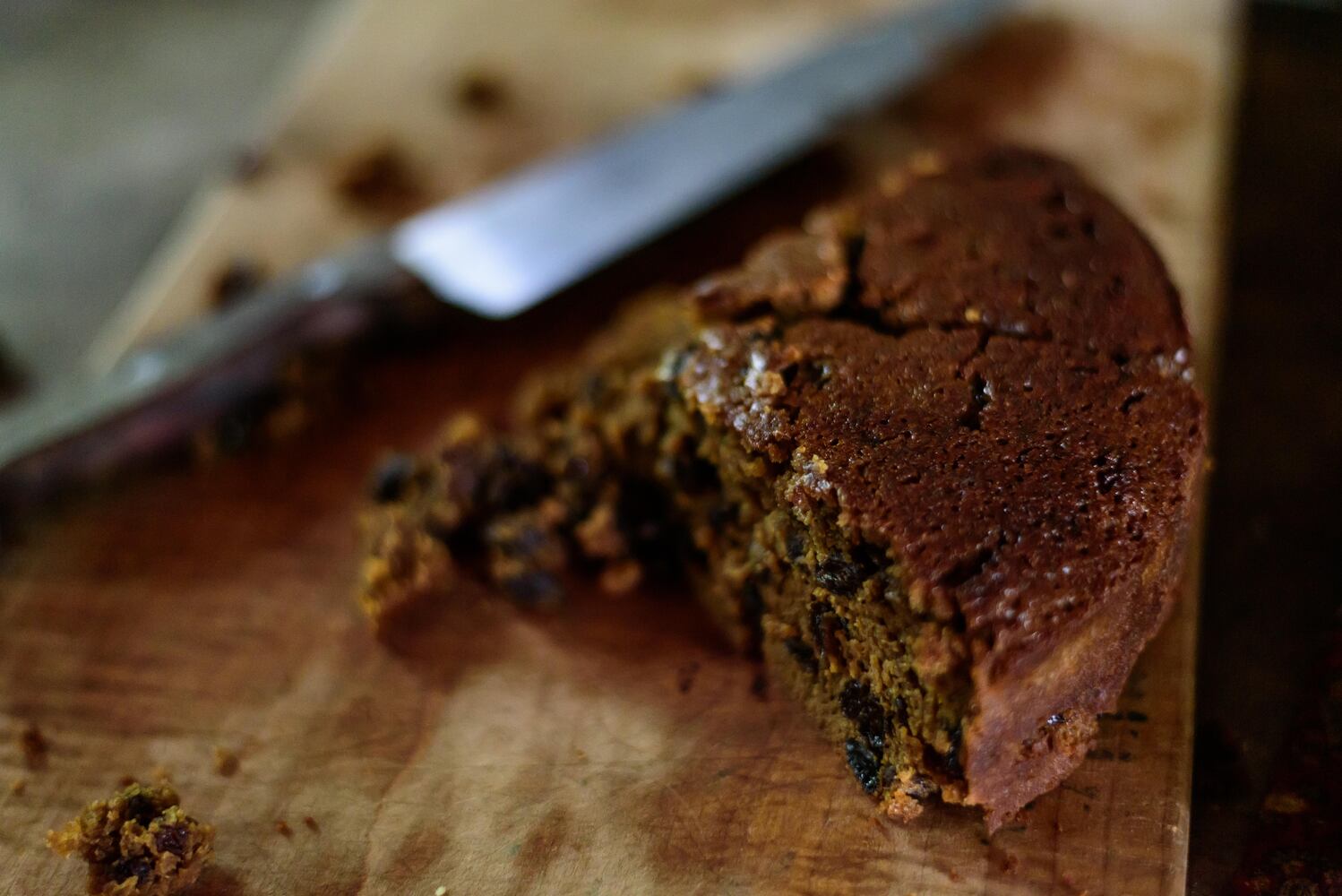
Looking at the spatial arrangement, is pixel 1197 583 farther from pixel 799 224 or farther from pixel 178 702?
pixel 178 702

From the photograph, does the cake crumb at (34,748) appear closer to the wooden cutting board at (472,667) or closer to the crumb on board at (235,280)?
the wooden cutting board at (472,667)

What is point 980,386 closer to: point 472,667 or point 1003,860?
point 1003,860

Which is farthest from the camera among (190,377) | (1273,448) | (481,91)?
(481,91)

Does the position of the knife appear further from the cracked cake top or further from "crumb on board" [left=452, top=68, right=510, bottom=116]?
the cracked cake top

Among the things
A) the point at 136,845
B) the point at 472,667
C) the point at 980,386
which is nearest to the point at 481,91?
the point at 472,667

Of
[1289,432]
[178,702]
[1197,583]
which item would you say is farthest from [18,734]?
[1289,432]

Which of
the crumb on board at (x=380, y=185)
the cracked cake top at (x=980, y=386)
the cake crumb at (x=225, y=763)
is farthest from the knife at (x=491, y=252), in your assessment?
the cake crumb at (x=225, y=763)

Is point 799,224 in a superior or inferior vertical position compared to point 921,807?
superior
